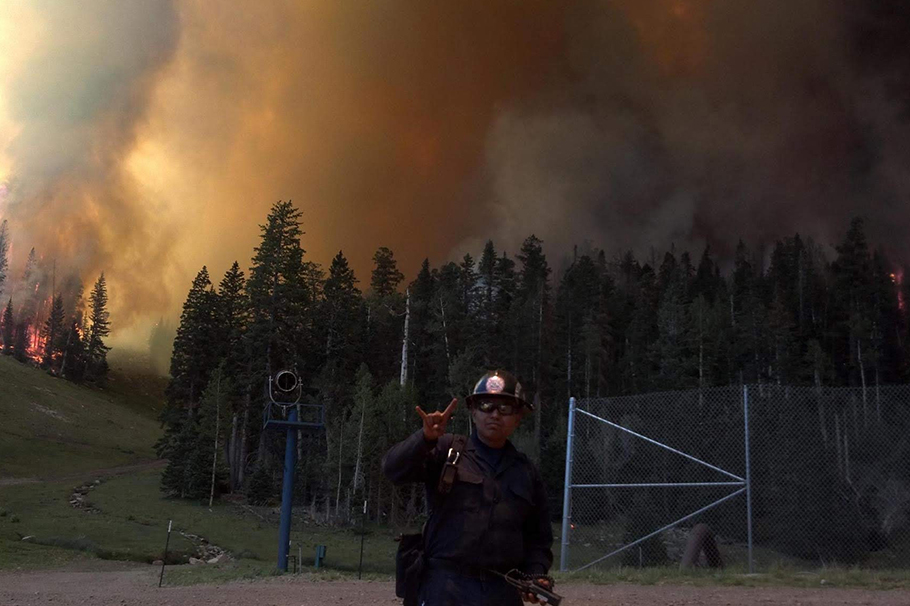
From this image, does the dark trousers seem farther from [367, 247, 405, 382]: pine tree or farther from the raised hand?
[367, 247, 405, 382]: pine tree

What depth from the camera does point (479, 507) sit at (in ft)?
13.4

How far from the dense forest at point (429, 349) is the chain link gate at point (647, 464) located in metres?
21.1

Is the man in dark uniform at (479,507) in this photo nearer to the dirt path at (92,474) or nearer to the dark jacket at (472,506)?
the dark jacket at (472,506)

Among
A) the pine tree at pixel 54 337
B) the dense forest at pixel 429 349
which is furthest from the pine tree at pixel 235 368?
the pine tree at pixel 54 337

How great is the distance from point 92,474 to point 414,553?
227ft

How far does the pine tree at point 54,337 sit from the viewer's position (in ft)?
432

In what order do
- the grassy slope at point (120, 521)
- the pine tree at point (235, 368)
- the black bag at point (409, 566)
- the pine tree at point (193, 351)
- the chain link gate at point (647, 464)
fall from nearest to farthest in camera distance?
the black bag at point (409, 566) → the grassy slope at point (120, 521) → the chain link gate at point (647, 464) → the pine tree at point (235, 368) → the pine tree at point (193, 351)

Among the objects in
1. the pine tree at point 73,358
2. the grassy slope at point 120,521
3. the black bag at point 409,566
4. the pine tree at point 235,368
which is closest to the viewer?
the black bag at point 409,566

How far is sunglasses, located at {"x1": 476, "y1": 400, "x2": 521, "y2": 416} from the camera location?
14.2 ft

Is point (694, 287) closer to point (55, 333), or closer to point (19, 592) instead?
point (19, 592)

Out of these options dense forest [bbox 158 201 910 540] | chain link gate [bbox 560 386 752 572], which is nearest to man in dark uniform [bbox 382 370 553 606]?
chain link gate [bbox 560 386 752 572]

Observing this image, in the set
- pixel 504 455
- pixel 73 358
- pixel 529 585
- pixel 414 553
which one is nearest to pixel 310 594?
pixel 414 553

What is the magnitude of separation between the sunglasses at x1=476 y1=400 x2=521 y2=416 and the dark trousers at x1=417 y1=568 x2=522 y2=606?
89 cm

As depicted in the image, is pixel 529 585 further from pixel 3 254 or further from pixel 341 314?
pixel 3 254
